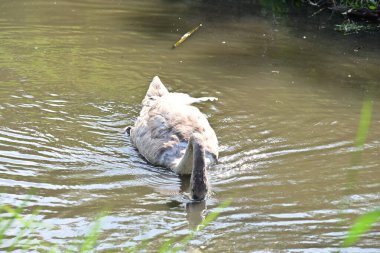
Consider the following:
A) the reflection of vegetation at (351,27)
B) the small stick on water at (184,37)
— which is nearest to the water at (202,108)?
the small stick on water at (184,37)

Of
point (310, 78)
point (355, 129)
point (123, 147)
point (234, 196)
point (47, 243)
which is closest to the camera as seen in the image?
point (47, 243)

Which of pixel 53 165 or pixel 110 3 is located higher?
pixel 110 3

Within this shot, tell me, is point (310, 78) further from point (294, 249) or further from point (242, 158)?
point (294, 249)

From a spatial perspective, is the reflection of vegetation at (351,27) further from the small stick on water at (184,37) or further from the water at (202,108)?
the small stick on water at (184,37)

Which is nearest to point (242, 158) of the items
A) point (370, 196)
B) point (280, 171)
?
point (280, 171)

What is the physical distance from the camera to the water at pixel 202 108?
6.52 meters

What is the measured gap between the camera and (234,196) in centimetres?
721

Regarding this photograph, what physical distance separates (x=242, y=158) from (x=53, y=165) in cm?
210

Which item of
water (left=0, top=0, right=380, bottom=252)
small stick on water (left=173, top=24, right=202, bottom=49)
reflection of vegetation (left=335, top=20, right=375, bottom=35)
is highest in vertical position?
reflection of vegetation (left=335, top=20, right=375, bottom=35)

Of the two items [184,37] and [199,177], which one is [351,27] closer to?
[184,37]

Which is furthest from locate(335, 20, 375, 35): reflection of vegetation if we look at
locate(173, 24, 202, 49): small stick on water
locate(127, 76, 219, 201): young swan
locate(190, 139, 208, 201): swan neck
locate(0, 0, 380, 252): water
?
locate(190, 139, 208, 201): swan neck

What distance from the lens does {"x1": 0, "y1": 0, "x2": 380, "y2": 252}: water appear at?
652 cm

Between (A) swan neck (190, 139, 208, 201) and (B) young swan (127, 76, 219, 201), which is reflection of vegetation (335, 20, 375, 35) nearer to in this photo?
(B) young swan (127, 76, 219, 201)

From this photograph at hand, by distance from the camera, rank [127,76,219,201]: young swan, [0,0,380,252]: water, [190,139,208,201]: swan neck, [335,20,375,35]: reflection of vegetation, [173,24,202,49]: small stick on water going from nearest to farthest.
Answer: [0,0,380,252]: water < [190,139,208,201]: swan neck < [127,76,219,201]: young swan < [173,24,202,49]: small stick on water < [335,20,375,35]: reflection of vegetation
